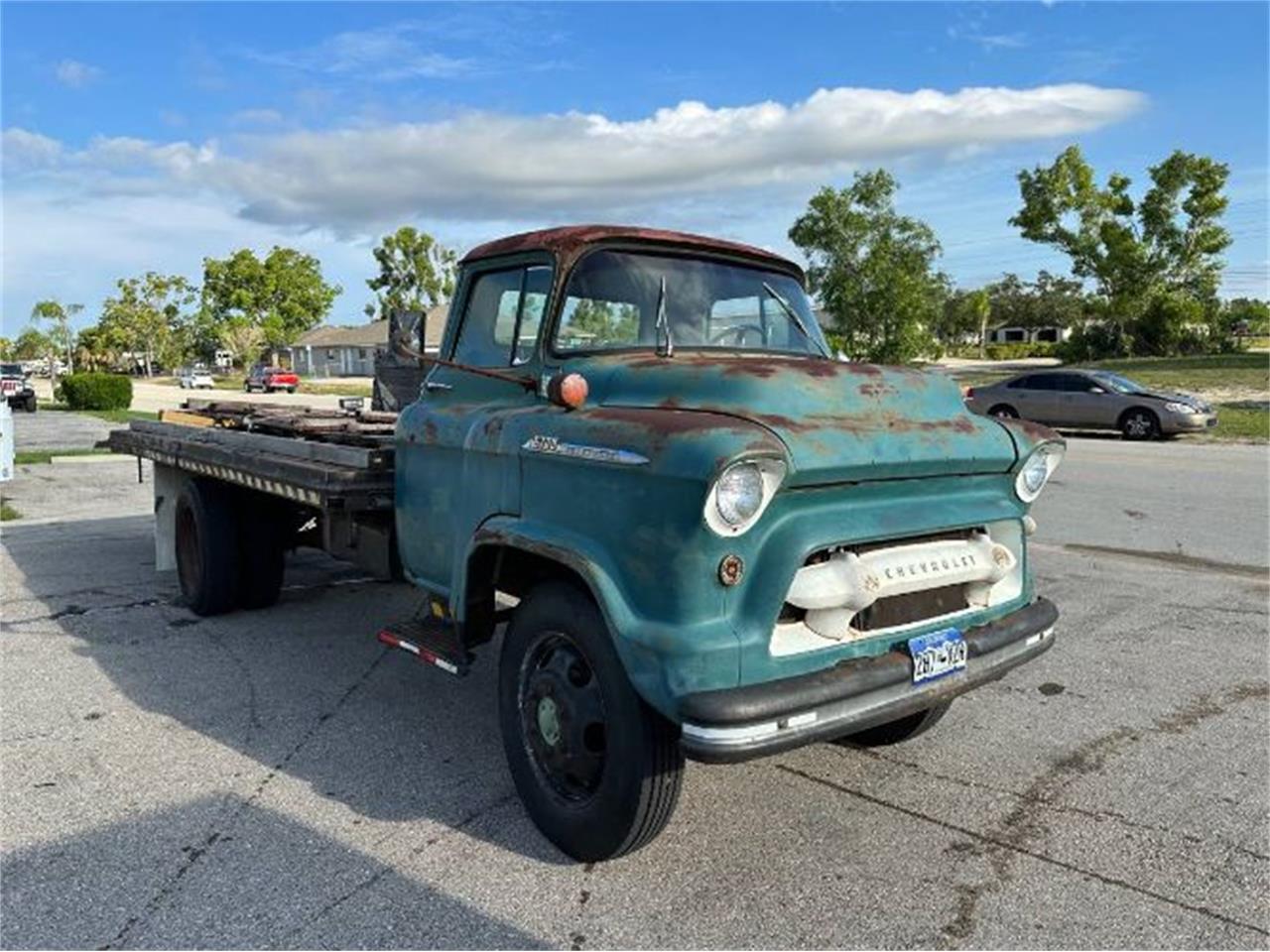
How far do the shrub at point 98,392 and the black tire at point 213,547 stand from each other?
103 ft

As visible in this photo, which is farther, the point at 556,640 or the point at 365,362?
the point at 365,362

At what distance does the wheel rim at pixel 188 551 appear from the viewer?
707 centimetres

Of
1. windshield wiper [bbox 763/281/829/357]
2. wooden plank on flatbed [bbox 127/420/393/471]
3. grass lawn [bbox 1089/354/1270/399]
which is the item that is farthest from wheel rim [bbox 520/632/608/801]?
grass lawn [bbox 1089/354/1270/399]

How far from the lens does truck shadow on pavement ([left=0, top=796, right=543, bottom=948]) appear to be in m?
3.18

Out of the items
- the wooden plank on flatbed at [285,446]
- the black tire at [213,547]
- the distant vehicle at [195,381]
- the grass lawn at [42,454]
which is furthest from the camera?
the distant vehicle at [195,381]

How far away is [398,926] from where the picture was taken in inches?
127

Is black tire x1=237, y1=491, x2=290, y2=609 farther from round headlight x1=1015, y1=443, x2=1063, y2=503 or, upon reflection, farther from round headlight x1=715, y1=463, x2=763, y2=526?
round headlight x1=1015, y1=443, x2=1063, y2=503

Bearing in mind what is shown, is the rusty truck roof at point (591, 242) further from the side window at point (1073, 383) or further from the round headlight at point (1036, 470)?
the side window at point (1073, 383)

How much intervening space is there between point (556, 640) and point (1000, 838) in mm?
1787

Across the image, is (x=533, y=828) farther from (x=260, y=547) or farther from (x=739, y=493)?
(x=260, y=547)

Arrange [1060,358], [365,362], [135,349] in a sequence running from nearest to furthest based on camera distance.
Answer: [1060,358]
[365,362]
[135,349]

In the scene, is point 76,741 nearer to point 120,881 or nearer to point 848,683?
point 120,881

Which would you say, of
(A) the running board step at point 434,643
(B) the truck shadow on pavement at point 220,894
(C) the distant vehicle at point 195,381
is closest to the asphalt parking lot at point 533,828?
(B) the truck shadow on pavement at point 220,894

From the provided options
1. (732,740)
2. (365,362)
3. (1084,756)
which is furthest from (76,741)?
(365,362)
